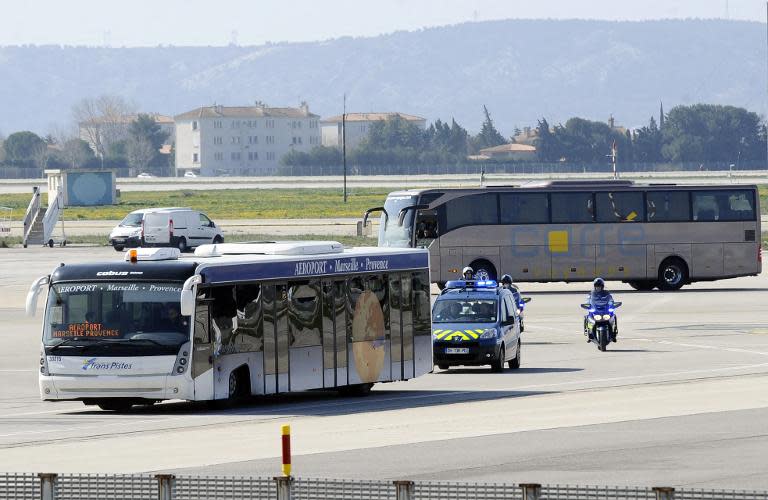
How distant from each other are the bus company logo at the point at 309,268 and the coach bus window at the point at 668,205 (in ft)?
95.6

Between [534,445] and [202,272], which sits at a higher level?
[202,272]

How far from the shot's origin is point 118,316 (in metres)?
23.2

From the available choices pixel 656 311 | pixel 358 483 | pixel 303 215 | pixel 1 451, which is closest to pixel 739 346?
pixel 656 311

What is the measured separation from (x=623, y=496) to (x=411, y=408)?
14.3m

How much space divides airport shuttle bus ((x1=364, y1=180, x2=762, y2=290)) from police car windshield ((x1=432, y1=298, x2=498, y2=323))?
20777 mm

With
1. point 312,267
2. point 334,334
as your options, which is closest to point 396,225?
point 334,334

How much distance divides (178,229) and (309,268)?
158 ft

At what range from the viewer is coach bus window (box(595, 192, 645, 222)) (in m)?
52.8

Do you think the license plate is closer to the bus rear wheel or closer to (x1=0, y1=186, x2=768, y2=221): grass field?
the bus rear wheel

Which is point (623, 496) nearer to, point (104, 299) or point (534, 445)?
point (534, 445)

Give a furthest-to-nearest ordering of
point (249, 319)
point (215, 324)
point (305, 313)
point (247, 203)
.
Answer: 1. point (247, 203)
2. point (305, 313)
3. point (249, 319)
4. point (215, 324)

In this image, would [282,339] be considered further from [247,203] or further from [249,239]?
[247,203]

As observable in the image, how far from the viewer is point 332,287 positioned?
83.4ft

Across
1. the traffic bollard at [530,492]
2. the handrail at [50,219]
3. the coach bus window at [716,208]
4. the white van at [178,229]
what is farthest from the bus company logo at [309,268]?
the handrail at [50,219]
